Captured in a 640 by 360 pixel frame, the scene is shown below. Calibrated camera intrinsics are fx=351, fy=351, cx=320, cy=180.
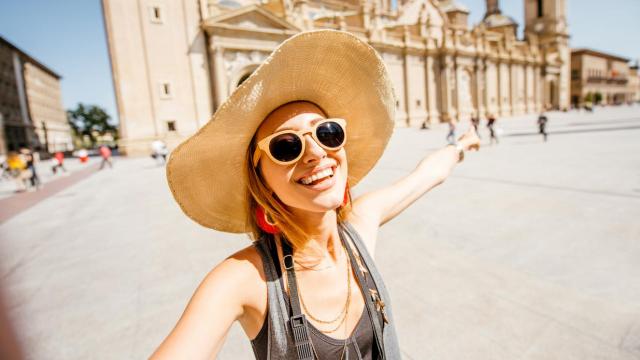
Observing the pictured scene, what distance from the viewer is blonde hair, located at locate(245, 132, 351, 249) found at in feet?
4.41

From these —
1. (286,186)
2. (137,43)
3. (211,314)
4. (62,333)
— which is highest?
(137,43)

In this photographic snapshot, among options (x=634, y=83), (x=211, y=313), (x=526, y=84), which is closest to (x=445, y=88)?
(x=526, y=84)

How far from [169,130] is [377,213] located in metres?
25.7

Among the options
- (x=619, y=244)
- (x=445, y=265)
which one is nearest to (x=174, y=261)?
(x=445, y=265)

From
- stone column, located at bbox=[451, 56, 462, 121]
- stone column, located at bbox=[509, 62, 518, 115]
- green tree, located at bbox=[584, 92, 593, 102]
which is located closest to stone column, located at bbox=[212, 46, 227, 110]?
stone column, located at bbox=[451, 56, 462, 121]

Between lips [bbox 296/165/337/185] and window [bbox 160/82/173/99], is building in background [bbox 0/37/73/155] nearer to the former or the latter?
window [bbox 160/82/173/99]

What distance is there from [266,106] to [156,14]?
89.9ft

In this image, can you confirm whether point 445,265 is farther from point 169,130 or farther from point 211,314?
point 169,130

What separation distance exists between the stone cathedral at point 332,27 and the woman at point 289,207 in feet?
75.1

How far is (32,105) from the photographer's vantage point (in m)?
51.2

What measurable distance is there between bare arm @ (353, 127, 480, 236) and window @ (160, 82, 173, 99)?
25.4 metres

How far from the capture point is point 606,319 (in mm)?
2561

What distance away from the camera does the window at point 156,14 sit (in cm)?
2370

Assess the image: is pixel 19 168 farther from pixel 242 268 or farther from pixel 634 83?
pixel 634 83
